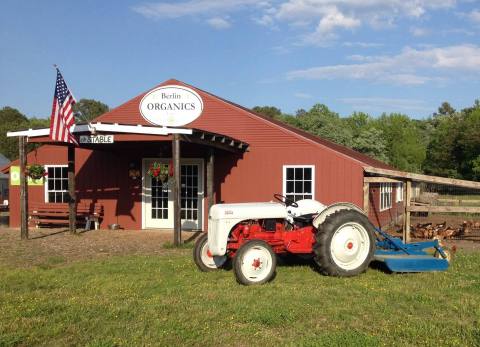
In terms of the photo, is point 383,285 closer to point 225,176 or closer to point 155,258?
point 155,258

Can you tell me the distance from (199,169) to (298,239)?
→ 7818mm

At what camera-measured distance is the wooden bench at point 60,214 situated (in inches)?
628

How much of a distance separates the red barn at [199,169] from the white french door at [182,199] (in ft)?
0.10

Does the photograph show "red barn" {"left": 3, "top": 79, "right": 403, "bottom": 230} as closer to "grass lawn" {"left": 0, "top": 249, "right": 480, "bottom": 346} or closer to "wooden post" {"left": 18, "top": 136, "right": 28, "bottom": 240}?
"wooden post" {"left": 18, "top": 136, "right": 28, "bottom": 240}

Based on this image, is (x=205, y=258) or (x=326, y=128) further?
(x=326, y=128)

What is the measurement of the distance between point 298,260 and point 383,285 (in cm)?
224

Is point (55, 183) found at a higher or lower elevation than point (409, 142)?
lower

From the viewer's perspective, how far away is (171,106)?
53.0 feet

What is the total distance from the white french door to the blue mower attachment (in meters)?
7.45

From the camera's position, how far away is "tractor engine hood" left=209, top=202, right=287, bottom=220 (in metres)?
7.89

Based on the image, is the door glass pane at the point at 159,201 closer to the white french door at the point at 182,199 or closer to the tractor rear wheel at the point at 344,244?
the white french door at the point at 182,199

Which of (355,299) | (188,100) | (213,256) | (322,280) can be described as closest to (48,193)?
(188,100)

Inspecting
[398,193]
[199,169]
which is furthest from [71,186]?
[398,193]

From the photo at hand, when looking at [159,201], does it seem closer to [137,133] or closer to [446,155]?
[137,133]
